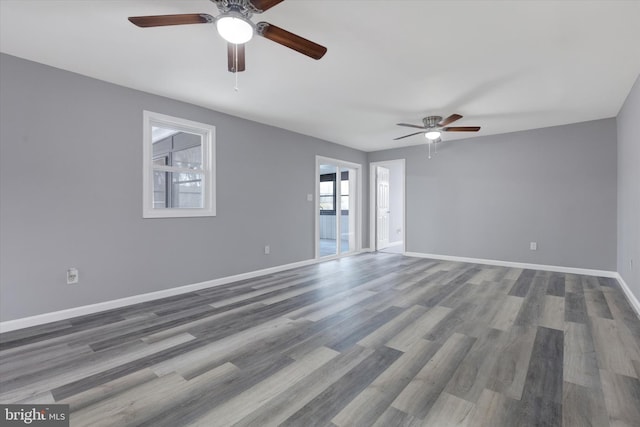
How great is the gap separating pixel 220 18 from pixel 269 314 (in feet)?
8.25

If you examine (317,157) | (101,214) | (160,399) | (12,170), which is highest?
(317,157)

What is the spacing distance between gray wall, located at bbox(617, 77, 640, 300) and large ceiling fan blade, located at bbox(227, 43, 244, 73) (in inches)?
157

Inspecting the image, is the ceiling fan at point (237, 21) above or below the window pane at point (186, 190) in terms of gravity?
above

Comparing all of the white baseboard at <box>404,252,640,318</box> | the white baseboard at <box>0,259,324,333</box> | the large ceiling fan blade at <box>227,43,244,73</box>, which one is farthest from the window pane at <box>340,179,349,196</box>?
the large ceiling fan blade at <box>227,43,244,73</box>

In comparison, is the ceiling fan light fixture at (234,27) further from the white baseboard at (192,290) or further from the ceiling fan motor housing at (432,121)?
the ceiling fan motor housing at (432,121)

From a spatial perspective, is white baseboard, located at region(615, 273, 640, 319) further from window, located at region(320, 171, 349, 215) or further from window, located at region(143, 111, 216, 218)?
window, located at region(143, 111, 216, 218)

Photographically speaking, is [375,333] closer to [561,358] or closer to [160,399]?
[561,358]

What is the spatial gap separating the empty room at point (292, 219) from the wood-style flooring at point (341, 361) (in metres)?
0.02

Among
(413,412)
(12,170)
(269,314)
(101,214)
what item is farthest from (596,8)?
(12,170)

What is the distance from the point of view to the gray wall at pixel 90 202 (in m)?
2.61

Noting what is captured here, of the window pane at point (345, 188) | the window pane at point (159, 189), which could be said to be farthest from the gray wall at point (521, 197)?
the window pane at point (159, 189)

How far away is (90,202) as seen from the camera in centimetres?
301

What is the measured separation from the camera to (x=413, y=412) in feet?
5.03

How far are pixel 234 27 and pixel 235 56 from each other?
1.14 feet
